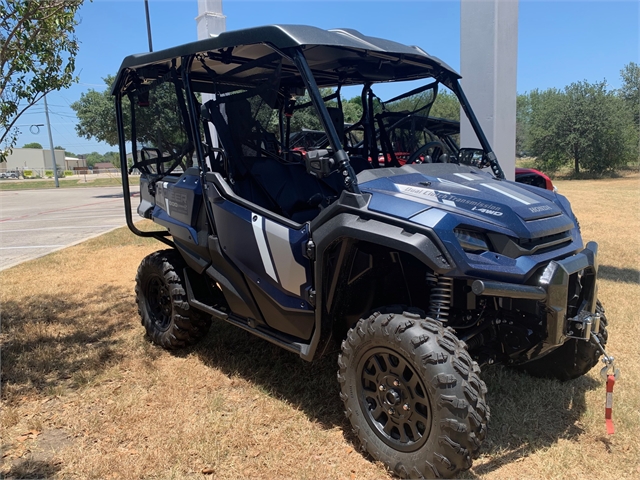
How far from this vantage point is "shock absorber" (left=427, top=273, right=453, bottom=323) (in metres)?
2.71

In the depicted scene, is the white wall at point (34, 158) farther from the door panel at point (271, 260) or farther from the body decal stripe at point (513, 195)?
the body decal stripe at point (513, 195)

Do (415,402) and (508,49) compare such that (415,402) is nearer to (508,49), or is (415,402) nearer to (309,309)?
(309,309)

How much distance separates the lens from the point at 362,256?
3062 mm

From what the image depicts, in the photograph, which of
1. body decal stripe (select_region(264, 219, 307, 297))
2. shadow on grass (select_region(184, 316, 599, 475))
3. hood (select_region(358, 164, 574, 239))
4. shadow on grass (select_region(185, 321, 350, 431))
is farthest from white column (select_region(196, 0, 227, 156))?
hood (select_region(358, 164, 574, 239))

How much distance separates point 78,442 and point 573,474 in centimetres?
288

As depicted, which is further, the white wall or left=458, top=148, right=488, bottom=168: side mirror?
the white wall

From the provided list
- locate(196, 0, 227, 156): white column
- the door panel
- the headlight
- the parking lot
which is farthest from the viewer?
the parking lot

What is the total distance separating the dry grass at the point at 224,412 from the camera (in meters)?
2.87

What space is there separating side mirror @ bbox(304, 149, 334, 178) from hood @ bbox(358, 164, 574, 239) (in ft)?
0.84

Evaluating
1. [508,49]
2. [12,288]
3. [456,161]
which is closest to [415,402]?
[456,161]

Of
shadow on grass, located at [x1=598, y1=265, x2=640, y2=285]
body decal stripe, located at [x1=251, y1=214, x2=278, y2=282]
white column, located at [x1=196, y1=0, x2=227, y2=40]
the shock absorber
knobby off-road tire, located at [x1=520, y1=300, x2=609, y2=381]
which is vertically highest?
white column, located at [x1=196, y1=0, x2=227, y2=40]

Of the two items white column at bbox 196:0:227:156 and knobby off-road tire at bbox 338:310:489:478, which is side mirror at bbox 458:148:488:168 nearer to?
knobby off-road tire at bbox 338:310:489:478

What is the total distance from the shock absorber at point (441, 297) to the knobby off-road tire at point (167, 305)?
2.34 meters

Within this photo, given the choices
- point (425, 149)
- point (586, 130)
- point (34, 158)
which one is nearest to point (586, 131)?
point (586, 130)
